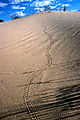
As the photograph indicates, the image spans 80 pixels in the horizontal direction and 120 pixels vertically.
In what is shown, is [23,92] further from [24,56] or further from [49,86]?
[24,56]

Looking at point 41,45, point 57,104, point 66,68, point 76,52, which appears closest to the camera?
point 57,104

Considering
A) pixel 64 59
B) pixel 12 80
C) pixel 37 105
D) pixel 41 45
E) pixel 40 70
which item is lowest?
pixel 37 105

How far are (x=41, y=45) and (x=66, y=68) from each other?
1.29m

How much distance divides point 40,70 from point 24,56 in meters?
0.76

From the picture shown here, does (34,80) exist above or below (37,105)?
above

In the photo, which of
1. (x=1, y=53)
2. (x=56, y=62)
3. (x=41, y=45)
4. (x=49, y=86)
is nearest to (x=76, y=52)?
(x=56, y=62)

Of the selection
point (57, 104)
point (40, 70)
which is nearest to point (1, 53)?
point (40, 70)

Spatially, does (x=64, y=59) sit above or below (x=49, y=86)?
above

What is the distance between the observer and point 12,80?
1625 mm

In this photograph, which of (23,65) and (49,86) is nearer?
(49,86)

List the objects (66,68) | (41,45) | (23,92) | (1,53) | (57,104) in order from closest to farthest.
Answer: (57,104) < (23,92) < (66,68) < (1,53) < (41,45)

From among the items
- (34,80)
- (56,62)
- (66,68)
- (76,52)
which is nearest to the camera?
(34,80)

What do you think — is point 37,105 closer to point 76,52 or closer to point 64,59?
point 64,59

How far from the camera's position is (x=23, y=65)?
1983mm
